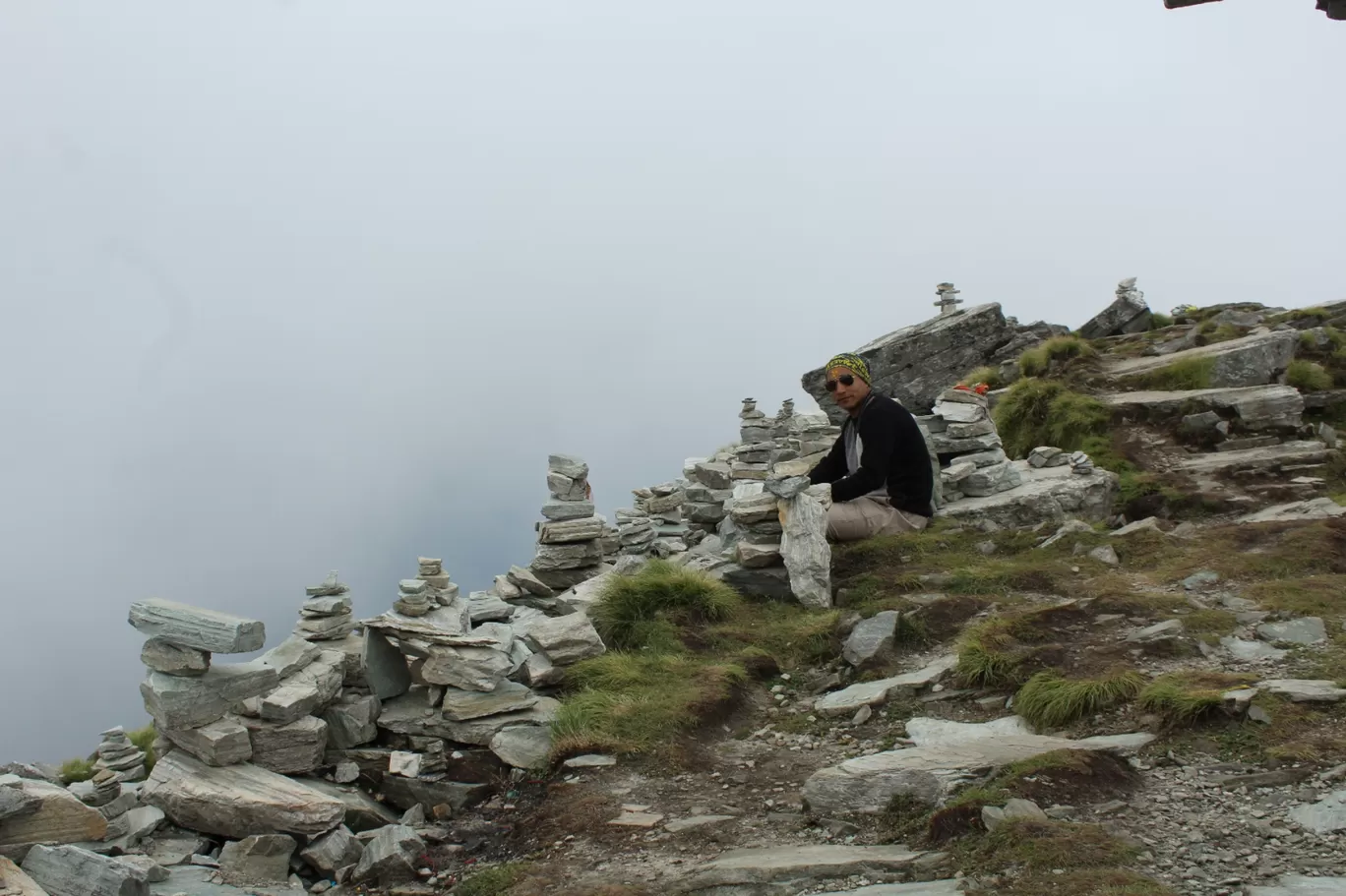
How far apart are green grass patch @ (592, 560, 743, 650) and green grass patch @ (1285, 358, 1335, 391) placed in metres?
17.5

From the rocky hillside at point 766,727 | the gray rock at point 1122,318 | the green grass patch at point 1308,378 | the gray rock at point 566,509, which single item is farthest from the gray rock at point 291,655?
the gray rock at point 1122,318

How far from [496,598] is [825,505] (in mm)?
5399

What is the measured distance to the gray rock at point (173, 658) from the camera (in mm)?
9203

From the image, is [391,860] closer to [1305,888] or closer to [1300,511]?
[1305,888]

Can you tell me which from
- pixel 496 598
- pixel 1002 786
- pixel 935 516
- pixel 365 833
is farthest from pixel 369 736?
pixel 935 516

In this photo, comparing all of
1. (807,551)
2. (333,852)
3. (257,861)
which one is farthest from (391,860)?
(807,551)

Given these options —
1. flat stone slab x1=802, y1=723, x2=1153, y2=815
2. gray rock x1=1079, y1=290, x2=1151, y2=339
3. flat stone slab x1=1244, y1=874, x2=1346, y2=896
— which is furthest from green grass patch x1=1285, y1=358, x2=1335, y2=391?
flat stone slab x1=1244, y1=874, x2=1346, y2=896

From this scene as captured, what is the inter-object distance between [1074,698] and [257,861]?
287 inches

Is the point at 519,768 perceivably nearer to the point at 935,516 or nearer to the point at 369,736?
the point at 369,736

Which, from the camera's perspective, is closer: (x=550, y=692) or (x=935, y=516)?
(x=550, y=692)

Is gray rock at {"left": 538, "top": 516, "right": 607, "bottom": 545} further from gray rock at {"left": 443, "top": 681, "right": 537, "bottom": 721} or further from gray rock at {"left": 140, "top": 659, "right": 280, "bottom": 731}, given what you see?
gray rock at {"left": 140, "top": 659, "right": 280, "bottom": 731}

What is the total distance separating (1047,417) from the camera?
23469mm

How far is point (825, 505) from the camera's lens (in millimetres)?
14203

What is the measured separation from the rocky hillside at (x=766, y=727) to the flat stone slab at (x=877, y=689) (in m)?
0.04
